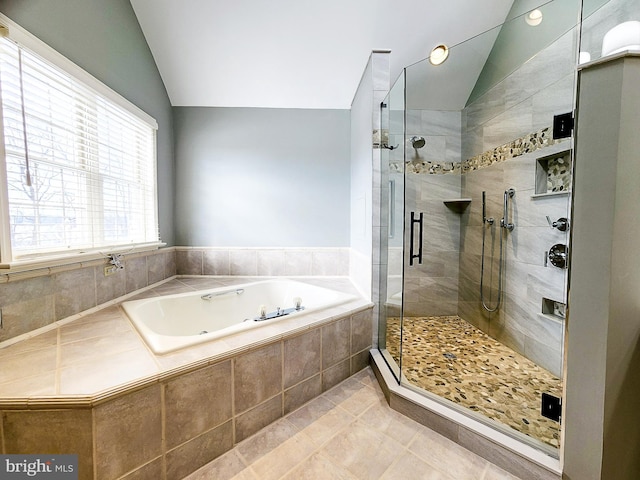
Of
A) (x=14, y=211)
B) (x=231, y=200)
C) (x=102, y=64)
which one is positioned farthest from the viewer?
(x=231, y=200)

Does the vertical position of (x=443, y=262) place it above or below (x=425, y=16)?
below

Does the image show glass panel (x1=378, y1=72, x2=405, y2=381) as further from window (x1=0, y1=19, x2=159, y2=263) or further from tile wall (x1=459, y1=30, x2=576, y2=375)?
window (x1=0, y1=19, x2=159, y2=263)

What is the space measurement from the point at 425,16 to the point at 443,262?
89.8 inches

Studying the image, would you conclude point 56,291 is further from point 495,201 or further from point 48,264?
point 495,201

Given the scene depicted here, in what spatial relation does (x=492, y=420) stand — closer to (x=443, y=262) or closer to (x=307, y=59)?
(x=443, y=262)

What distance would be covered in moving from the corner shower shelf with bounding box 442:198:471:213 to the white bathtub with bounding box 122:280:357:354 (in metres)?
1.59

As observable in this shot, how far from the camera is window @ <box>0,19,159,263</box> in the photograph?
1.18 meters

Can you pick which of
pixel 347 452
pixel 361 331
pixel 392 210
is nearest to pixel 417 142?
pixel 392 210

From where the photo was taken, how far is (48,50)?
131 centimetres

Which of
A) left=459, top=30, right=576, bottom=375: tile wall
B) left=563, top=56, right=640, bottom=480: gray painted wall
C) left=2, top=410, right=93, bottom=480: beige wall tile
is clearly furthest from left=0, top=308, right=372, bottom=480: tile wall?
left=459, top=30, right=576, bottom=375: tile wall

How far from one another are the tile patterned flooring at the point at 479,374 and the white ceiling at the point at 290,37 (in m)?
2.38

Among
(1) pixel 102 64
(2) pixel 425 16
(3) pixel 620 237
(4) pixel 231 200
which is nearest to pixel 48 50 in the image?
(1) pixel 102 64

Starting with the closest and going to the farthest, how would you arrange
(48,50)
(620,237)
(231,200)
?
(620,237) → (48,50) → (231,200)

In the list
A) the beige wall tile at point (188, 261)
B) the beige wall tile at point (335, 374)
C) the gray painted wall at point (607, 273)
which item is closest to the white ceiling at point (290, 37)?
the gray painted wall at point (607, 273)
